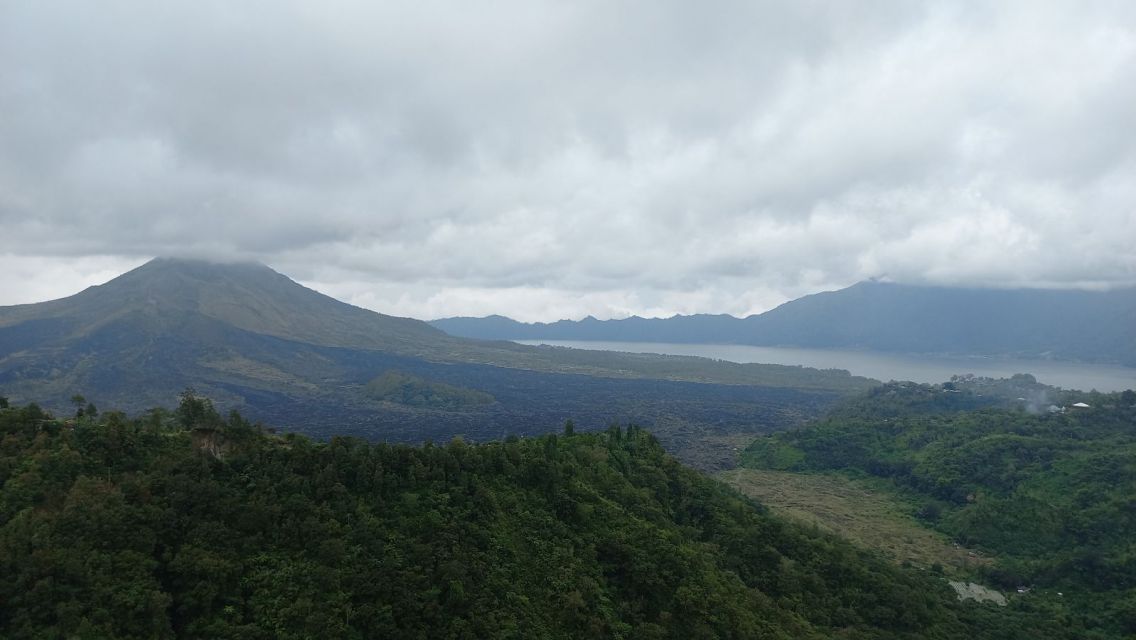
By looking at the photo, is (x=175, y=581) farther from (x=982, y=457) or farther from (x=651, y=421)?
(x=651, y=421)

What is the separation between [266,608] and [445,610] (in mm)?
6611

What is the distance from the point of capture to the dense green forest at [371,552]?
22078 millimetres

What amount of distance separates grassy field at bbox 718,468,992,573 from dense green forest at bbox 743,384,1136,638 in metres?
2.27

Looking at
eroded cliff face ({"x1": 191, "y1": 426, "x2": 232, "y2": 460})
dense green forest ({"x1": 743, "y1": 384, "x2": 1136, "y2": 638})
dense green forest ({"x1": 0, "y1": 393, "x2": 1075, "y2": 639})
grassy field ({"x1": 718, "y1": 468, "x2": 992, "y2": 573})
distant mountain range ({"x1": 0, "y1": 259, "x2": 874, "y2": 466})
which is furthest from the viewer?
distant mountain range ({"x1": 0, "y1": 259, "x2": 874, "y2": 466})

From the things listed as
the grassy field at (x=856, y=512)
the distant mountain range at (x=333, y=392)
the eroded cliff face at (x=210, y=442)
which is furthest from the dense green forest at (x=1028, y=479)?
the eroded cliff face at (x=210, y=442)

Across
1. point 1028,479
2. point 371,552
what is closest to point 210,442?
point 371,552

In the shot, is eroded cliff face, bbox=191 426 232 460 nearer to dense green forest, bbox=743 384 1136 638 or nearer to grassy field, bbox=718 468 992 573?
dense green forest, bbox=743 384 1136 638

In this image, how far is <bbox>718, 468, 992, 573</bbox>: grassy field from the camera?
55.6 meters

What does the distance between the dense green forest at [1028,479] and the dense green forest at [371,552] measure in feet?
32.9

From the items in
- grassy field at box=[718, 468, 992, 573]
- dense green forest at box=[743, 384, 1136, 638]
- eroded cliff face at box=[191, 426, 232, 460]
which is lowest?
grassy field at box=[718, 468, 992, 573]

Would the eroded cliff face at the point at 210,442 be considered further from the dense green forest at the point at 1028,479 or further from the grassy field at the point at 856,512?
the grassy field at the point at 856,512

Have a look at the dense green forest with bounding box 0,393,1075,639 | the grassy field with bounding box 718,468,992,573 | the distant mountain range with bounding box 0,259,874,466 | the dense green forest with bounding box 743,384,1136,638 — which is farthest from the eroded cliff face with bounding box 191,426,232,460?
the distant mountain range with bounding box 0,259,874,466

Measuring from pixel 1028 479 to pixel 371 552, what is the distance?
68.4 m

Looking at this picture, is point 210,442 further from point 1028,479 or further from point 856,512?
point 1028,479
